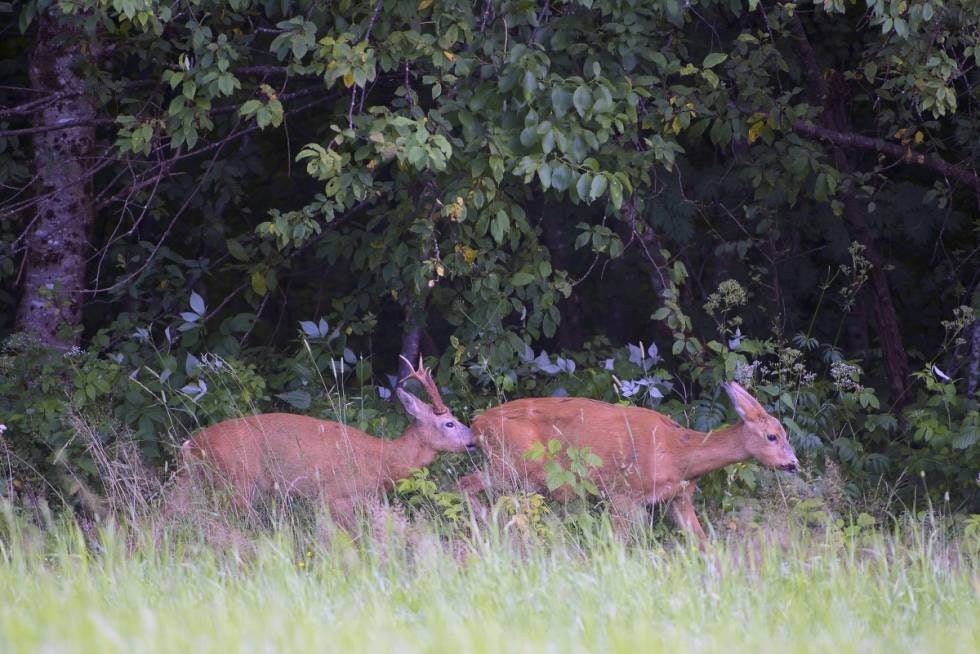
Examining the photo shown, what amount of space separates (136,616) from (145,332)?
5.08 metres

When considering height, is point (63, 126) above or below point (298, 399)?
above

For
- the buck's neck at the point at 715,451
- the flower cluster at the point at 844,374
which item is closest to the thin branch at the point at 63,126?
the buck's neck at the point at 715,451

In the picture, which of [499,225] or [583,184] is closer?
[583,184]

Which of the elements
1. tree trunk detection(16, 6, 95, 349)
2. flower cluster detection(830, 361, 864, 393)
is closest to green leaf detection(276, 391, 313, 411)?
tree trunk detection(16, 6, 95, 349)

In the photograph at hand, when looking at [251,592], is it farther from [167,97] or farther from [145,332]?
[167,97]

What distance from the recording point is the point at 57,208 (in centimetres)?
933

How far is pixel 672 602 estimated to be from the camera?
181 inches

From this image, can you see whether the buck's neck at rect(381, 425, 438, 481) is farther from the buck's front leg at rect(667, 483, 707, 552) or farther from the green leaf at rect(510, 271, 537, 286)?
the buck's front leg at rect(667, 483, 707, 552)

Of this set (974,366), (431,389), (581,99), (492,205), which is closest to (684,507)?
(431,389)

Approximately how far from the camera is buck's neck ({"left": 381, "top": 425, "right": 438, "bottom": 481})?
8.20 meters

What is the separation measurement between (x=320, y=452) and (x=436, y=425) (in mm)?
783

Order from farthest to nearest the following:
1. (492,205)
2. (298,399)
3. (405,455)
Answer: (298,399) < (405,455) < (492,205)

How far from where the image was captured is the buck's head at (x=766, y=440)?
7.64m

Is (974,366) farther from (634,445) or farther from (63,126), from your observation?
(63,126)
